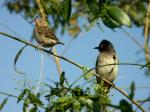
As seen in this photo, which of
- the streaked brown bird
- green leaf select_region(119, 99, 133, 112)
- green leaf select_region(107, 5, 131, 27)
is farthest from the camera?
the streaked brown bird

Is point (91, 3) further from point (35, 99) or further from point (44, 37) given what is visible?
point (44, 37)

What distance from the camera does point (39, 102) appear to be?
5.70 feet

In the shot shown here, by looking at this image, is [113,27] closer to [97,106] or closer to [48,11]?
[97,106]

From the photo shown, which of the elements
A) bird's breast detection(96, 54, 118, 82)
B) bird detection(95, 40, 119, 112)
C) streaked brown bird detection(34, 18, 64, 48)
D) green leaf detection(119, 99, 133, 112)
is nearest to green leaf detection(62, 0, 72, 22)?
green leaf detection(119, 99, 133, 112)

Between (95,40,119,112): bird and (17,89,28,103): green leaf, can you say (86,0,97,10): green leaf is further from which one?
(95,40,119,112): bird

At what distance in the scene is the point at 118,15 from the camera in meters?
1.56

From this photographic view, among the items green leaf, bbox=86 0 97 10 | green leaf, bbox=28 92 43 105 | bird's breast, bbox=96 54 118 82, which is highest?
bird's breast, bbox=96 54 118 82

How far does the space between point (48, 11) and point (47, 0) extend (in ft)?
0.27

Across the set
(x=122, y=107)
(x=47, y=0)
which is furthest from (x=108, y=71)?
(x=122, y=107)

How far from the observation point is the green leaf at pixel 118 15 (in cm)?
154

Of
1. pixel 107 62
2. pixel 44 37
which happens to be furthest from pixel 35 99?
pixel 107 62

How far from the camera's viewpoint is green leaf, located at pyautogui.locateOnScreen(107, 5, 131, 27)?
154 centimetres

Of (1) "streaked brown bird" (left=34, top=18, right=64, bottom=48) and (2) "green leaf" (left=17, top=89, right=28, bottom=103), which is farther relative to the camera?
(1) "streaked brown bird" (left=34, top=18, right=64, bottom=48)

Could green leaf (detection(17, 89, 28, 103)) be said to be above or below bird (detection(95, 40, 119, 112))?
below
